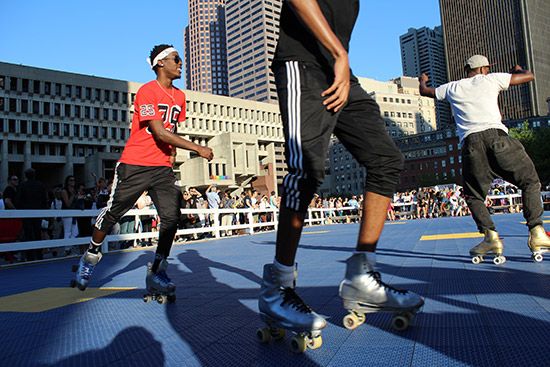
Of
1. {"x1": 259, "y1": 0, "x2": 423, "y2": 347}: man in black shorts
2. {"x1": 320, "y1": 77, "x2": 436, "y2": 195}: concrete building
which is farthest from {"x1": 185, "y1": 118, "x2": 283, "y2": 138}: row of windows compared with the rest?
{"x1": 259, "y1": 0, "x2": 423, "y2": 347}: man in black shorts

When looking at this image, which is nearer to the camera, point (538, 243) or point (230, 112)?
point (538, 243)

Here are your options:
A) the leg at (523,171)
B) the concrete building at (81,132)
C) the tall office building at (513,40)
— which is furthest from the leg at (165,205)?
the tall office building at (513,40)

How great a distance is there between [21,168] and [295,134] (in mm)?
78901

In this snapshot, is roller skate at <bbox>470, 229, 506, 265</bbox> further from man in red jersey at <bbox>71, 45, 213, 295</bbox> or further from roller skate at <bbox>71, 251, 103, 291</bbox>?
roller skate at <bbox>71, 251, 103, 291</bbox>

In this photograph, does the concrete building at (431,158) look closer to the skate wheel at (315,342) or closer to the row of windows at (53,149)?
the row of windows at (53,149)

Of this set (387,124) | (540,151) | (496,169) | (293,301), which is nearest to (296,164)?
(293,301)

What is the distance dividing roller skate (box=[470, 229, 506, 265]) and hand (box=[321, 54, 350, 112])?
275 cm

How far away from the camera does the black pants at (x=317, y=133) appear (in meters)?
2.04

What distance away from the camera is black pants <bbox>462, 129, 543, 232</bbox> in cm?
386

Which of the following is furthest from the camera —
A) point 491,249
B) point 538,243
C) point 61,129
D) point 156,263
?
point 61,129

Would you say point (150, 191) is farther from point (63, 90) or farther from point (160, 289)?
point (63, 90)

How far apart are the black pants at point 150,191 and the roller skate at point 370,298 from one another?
1.87 meters

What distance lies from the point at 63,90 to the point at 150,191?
79.8 metres

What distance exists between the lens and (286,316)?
1858mm
